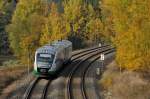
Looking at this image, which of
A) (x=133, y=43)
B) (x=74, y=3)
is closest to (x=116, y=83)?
(x=133, y=43)

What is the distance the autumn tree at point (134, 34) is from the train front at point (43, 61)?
786 centimetres

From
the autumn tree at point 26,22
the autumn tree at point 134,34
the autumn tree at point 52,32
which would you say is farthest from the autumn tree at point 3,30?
the autumn tree at point 134,34

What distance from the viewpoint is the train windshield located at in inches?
1484

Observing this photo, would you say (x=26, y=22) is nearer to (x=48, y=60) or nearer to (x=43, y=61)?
(x=48, y=60)

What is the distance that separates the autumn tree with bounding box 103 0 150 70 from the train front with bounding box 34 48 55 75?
7860 mm

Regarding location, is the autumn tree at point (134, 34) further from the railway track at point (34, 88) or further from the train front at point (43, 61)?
the train front at point (43, 61)

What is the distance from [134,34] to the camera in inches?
1209

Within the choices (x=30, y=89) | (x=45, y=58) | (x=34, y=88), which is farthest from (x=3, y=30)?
(x=30, y=89)

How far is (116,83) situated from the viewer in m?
34.4

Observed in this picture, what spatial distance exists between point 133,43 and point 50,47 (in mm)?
11769

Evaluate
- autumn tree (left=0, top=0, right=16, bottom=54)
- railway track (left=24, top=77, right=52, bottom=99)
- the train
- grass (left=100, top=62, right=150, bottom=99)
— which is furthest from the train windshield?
autumn tree (left=0, top=0, right=16, bottom=54)

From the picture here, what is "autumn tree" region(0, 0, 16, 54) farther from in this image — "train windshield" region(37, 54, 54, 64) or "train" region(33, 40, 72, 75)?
"train windshield" region(37, 54, 54, 64)

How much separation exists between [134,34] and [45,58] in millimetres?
10875

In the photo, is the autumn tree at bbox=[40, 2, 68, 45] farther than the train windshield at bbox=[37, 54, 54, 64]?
Yes
